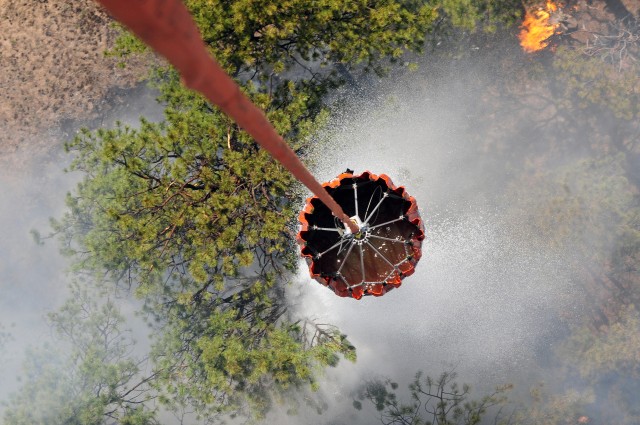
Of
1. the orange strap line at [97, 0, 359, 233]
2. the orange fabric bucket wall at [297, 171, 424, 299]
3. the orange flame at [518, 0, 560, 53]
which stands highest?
the orange flame at [518, 0, 560, 53]

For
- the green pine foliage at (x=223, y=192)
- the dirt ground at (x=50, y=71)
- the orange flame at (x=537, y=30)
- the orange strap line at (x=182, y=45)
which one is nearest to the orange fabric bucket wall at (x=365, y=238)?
the green pine foliage at (x=223, y=192)

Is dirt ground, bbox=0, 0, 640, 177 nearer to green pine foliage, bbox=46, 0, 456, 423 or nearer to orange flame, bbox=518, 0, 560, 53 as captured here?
orange flame, bbox=518, 0, 560, 53

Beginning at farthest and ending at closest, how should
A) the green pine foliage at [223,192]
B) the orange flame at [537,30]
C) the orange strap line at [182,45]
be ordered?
the orange flame at [537,30], the green pine foliage at [223,192], the orange strap line at [182,45]

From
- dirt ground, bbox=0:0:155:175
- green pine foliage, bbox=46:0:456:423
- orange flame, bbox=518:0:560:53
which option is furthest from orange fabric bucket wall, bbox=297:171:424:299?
dirt ground, bbox=0:0:155:175

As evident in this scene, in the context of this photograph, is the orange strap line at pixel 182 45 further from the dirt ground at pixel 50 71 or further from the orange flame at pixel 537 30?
the orange flame at pixel 537 30

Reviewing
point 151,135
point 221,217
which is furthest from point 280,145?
point 151,135
